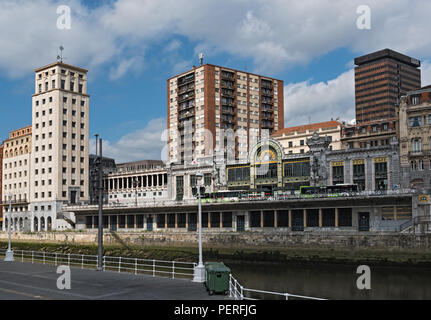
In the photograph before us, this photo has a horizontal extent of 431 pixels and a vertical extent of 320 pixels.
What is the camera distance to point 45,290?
27953mm

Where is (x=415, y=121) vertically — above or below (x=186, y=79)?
below

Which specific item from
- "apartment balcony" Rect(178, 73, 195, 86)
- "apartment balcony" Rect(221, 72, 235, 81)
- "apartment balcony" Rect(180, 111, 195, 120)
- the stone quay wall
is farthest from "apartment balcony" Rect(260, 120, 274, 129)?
the stone quay wall

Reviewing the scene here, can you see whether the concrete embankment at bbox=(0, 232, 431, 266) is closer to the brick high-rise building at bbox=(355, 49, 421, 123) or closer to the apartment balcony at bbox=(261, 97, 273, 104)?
the apartment balcony at bbox=(261, 97, 273, 104)

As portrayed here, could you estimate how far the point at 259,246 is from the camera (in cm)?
7106

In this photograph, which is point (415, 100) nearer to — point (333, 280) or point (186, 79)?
point (333, 280)

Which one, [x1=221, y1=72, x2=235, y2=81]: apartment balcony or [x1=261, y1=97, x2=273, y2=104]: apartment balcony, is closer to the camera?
[x1=221, y1=72, x2=235, y2=81]: apartment balcony

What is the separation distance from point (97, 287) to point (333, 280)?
2748cm

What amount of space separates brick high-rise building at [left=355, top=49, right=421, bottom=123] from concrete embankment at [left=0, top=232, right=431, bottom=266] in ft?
422

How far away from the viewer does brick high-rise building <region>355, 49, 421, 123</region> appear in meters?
190

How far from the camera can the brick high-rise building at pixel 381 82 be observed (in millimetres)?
190137

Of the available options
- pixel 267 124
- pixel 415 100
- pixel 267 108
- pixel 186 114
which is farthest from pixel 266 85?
pixel 415 100
